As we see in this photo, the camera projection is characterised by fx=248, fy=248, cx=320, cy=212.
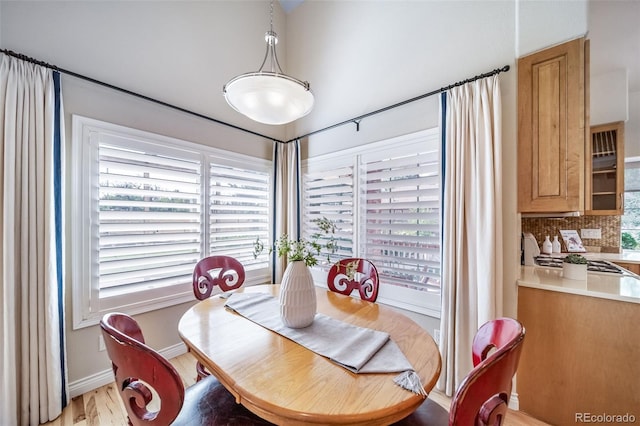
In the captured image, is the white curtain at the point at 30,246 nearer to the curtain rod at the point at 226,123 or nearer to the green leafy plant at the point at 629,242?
the curtain rod at the point at 226,123

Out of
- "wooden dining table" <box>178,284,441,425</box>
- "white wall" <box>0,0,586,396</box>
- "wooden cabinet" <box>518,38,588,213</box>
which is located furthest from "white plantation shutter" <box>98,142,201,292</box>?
"wooden cabinet" <box>518,38,588,213</box>

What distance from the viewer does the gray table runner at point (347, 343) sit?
901 mm

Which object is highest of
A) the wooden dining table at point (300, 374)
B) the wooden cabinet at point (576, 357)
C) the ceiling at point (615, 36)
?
the ceiling at point (615, 36)

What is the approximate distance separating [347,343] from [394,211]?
145 centimetres

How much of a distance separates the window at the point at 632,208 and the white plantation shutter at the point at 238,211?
5147 mm

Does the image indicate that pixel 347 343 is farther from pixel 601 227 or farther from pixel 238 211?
pixel 601 227

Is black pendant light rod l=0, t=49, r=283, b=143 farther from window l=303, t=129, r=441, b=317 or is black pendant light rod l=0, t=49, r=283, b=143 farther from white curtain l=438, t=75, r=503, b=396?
white curtain l=438, t=75, r=503, b=396

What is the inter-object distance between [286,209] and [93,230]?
6.07 feet

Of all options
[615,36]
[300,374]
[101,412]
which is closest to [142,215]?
[101,412]

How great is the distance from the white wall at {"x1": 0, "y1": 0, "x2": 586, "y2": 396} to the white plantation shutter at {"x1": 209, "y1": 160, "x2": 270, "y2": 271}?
339 mm

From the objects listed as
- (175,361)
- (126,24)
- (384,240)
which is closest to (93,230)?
(175,361)

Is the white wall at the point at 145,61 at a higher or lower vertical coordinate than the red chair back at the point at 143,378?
higher

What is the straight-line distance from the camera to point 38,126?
1.59 m

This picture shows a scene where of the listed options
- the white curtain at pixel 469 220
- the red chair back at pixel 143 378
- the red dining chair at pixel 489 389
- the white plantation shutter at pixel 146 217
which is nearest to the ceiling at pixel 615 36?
the white curtain at pixel 469 220
